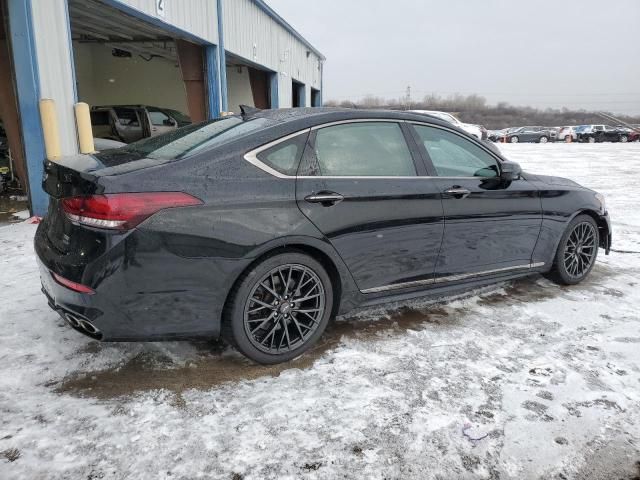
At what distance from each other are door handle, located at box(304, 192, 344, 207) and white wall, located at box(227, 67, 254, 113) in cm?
1951

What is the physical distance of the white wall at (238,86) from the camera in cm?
2111

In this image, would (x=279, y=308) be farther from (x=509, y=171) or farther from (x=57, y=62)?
(x=57, y=62)

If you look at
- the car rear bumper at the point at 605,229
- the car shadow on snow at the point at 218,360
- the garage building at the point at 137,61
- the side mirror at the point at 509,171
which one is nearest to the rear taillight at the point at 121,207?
the car shadow on snow at the point at 218,360

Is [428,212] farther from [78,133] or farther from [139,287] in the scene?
[78,133]

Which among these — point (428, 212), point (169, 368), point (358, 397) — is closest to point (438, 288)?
point (428, 212)

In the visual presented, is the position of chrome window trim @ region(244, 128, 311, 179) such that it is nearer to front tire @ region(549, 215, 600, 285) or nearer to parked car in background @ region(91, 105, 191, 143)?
front tire @ region(549, 215, 600, 285)

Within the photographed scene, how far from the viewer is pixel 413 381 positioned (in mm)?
2617

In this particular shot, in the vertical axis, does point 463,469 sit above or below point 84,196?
below

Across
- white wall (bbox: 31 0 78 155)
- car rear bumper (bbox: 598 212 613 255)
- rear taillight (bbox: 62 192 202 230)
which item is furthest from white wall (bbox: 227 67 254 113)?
rear taillight (bbox: 62 192 202 230)

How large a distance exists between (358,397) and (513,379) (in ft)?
2.98

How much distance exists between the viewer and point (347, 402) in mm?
2404

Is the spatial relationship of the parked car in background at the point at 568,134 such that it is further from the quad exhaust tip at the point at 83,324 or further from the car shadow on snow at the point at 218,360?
the quad exhaust tip at the point at 83,324

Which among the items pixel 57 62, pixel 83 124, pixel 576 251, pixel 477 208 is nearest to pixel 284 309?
pixel 477 208

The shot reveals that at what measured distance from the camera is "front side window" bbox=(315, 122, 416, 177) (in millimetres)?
2891
